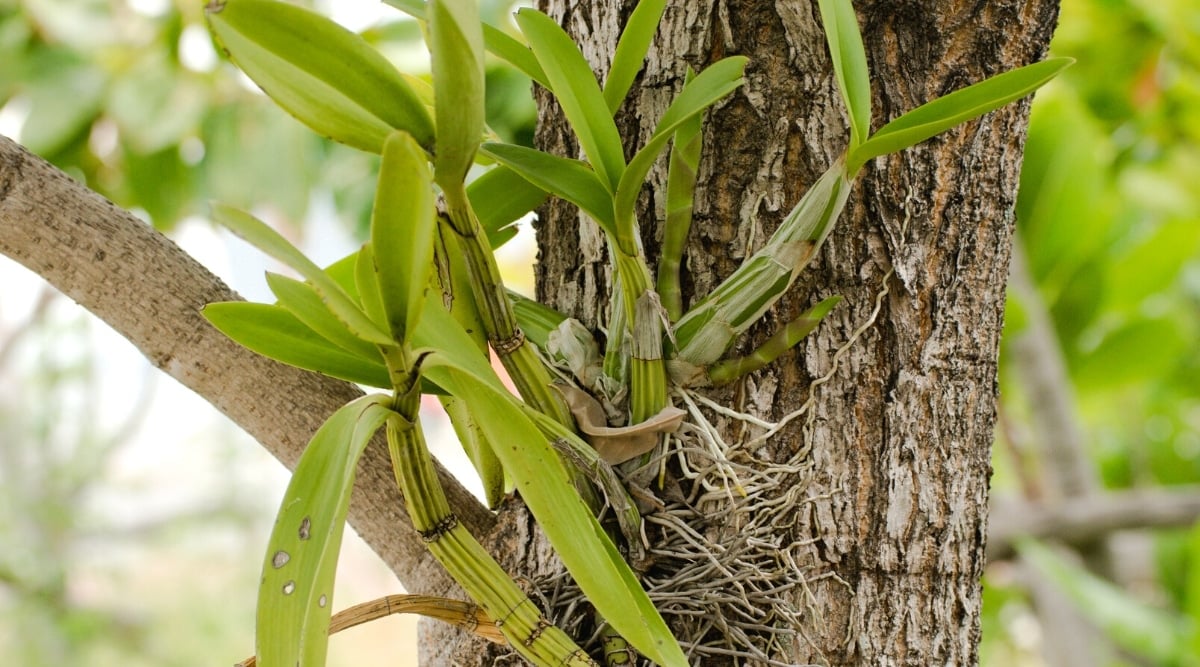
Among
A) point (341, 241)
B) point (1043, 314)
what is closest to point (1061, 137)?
point (1043, 314)

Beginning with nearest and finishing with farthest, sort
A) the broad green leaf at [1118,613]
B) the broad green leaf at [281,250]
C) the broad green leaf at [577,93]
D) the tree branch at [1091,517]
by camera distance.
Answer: the broad green leaf at [281,250], the broad green leaf at [577,93], the broad green leaf at [1118,613], the tree branch at [1091,517]

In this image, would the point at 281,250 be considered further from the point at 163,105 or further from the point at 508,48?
the point at 163,105

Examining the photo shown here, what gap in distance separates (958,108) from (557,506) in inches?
9.6

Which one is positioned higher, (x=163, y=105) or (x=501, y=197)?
(x=163, y=105)

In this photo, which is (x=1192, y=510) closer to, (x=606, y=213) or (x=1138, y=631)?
(x=1138, y=631)

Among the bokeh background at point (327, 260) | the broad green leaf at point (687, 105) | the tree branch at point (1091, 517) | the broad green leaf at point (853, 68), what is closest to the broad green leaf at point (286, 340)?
the broad green leaf at point (687, 105)

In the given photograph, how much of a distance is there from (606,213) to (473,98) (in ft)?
0.32

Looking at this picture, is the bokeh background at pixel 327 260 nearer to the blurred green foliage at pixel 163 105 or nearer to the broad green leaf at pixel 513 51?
the blurred green foliage at pixel 163 105

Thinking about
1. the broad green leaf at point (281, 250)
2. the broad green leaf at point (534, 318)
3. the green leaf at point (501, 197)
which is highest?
the green leaf at point (501, 197)

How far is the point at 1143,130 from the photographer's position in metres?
2.67

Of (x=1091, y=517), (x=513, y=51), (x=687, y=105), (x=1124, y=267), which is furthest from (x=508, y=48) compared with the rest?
(x=1124, y=267)

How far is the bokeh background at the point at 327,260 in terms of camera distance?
5.89ft

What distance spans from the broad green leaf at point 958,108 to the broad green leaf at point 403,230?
0.66 ft

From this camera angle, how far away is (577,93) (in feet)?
1.35
